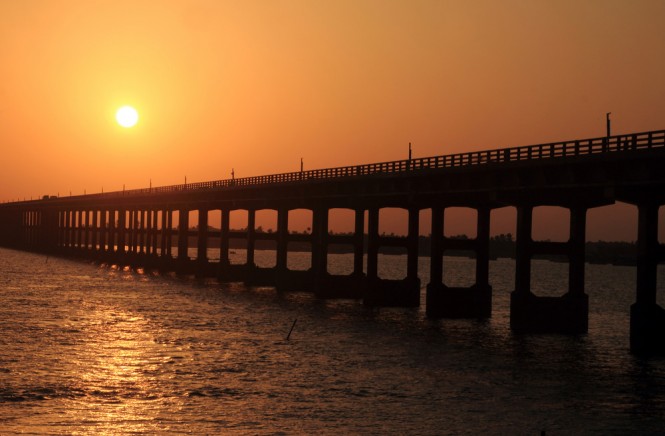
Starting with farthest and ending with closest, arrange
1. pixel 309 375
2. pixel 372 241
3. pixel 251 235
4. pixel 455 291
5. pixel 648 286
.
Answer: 1. pixel 251 235
2. pixel 372 241
3. pixel 455 291
4. pixel 648 286
5. pixel 309 375

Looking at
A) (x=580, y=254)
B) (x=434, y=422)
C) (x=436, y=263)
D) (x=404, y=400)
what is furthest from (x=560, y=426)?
(x=436, y=263)

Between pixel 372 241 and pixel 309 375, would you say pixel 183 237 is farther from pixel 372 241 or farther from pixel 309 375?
pixel 309 375

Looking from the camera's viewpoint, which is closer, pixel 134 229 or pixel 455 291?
pixel 455 291

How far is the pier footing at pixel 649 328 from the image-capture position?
4416 cm

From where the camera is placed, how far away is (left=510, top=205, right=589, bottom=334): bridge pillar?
5516 centimetres

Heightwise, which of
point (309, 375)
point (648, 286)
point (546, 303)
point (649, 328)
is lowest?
point (309, 375)

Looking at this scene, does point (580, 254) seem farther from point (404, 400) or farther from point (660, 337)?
point (404, 400)

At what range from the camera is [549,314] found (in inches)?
2178

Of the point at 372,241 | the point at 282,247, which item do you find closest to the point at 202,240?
the point at 282,247

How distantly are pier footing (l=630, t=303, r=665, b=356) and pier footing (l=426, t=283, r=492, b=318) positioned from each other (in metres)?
19.5

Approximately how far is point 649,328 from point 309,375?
1627 centimetres

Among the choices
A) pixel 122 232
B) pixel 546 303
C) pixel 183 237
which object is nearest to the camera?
pixel 546 303

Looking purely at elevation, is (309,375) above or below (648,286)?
below

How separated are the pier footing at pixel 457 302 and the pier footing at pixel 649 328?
769 inches
